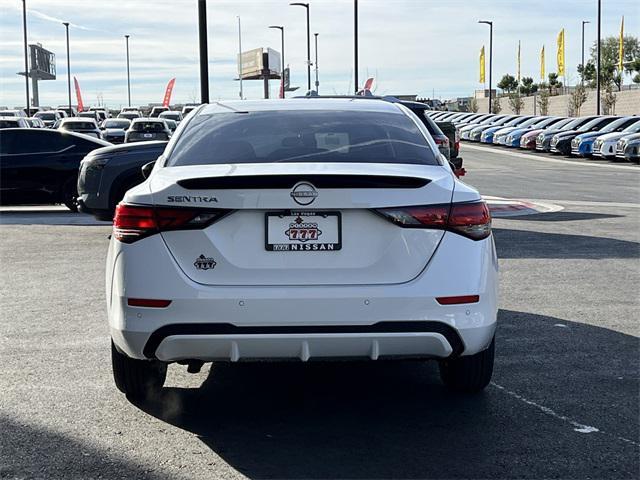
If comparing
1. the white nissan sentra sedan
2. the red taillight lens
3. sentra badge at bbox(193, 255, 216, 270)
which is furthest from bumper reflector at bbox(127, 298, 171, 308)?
the red taillight lens

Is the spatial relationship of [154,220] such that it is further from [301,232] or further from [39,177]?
[39,177]

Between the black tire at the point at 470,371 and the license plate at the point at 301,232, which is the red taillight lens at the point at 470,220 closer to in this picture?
the license plate at the point at 301,232

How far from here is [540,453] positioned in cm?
455

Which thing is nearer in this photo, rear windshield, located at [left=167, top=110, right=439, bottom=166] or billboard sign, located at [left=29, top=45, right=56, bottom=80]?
rear windshield, located at [left=167, top=110, right=439, bottom=166]

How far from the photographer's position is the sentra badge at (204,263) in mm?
4609

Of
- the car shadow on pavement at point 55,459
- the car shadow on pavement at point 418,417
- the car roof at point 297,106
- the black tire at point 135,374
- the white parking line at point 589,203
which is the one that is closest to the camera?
the car shadow on pavement at point 55,459

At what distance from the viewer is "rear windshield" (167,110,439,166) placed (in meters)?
5.26

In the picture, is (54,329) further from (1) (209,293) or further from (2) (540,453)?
(2) (540,453)

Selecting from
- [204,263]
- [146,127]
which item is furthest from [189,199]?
[146,127]

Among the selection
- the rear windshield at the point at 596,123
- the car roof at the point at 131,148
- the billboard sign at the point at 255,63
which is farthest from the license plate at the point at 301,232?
the billboard sign at the point at 255,63

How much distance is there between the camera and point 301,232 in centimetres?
459

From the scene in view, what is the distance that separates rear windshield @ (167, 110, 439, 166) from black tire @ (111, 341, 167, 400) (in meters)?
1.06

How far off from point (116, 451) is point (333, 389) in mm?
1544

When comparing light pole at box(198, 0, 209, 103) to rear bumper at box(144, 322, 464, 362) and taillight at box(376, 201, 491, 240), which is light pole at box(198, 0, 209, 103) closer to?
taillight at box(376, 201, 491, 240)
